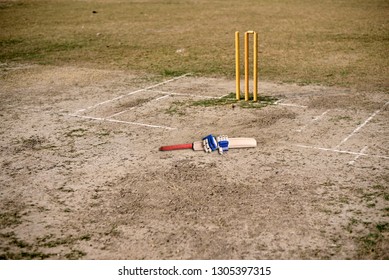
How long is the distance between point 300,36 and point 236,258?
16.5m

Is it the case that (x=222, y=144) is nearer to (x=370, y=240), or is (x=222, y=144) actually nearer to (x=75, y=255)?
(x=370, y=240)

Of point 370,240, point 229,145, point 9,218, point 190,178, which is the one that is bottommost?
point 370,240

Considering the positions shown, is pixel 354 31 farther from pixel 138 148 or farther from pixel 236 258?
pixel 236 258

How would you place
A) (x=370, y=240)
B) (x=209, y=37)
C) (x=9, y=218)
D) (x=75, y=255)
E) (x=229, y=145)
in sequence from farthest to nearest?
(x=209, y=37) → (x=229, y=145) → (x=9, y=218) → (x=370, y=240) → (x=75, y=255)

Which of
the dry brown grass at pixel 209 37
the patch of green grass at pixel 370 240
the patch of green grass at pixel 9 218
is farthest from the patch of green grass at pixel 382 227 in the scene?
the dry brown grass at pixel 209 37

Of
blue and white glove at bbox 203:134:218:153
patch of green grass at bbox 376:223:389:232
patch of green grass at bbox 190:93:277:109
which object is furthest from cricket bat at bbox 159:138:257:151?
patch of green grass at bbox 376:223:389:232

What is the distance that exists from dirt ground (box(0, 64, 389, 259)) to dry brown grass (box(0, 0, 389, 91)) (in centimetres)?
287

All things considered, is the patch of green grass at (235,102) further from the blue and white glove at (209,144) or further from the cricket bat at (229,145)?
the blue and white glove at (209,144)

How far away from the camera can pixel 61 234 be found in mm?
6086

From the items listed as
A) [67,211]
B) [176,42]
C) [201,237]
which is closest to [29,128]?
[67,211]

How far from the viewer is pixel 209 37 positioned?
814 inches

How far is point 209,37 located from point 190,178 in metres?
→ 14.1

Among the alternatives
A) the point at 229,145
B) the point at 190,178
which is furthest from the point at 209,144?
the point at 190,178

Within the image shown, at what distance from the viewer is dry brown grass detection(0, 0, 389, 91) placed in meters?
14.9
